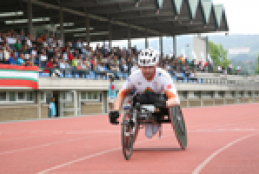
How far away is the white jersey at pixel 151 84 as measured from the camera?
9219 millimetres

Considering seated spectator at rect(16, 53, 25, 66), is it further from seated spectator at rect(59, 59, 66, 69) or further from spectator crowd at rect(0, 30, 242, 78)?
seated spectator at rect(59, 59, 66, 69)

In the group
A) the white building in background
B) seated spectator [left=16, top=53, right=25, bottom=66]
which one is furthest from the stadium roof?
seated spectator [left=16, top=53, right=25, bottom=66]

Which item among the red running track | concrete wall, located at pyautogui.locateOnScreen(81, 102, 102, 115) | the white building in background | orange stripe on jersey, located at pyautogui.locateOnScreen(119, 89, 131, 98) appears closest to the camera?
the red running track

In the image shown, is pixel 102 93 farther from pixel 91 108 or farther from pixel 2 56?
pixel 2 56

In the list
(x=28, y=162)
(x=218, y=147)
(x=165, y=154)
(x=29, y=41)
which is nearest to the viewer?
(x=28, y=162)

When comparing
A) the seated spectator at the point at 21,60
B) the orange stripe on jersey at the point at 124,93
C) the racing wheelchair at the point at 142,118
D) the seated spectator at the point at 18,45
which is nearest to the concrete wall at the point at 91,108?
the seated spectator at the point at 18,45

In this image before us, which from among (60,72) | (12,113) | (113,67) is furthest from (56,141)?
(113,67)

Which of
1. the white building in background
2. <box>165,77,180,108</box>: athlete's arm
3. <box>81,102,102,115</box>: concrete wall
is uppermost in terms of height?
the white building in background

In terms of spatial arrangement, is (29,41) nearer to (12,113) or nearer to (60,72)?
(60,72)

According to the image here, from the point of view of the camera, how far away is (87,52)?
34125 millimetres

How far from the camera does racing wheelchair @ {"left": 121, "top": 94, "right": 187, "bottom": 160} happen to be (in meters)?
8.26

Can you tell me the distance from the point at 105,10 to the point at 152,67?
1290 inches

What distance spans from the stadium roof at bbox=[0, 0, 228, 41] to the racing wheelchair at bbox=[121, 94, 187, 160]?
27166 millimetres

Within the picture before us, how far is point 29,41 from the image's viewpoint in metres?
26.9
